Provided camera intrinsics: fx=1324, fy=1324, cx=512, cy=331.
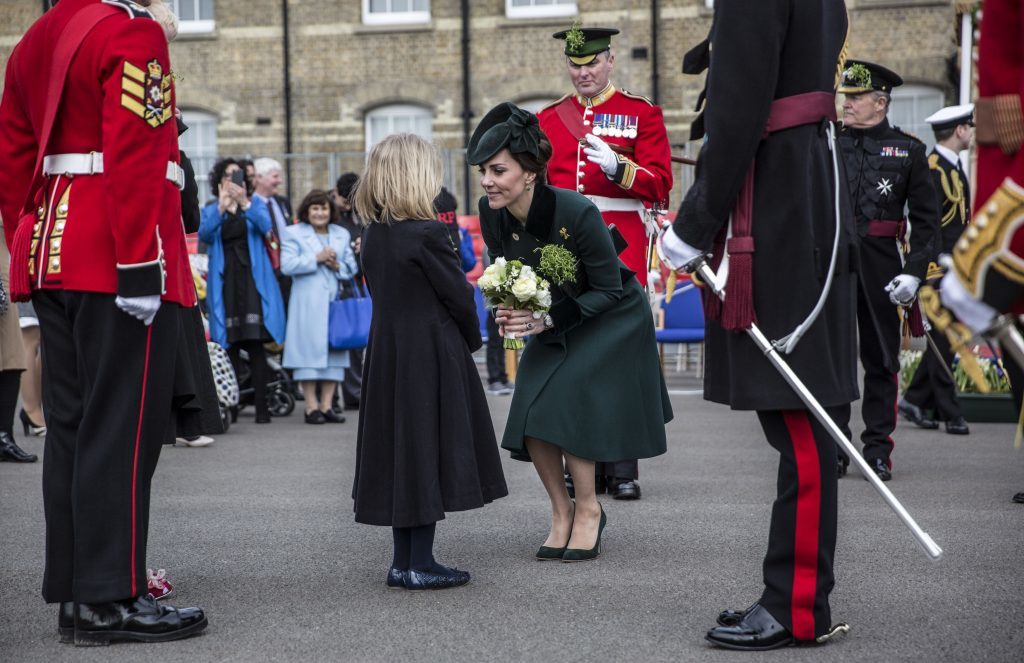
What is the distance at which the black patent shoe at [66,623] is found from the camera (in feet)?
13.9

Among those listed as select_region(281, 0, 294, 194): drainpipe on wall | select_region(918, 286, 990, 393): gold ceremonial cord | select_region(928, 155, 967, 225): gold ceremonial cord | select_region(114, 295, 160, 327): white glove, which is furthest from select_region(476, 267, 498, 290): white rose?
select_region(281, 0, 294, 194): drainpipe on wall

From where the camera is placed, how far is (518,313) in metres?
5.02

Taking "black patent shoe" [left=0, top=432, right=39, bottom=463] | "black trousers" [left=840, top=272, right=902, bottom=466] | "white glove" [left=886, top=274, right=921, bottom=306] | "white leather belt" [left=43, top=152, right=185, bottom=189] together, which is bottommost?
"black patent shoe" [left=0, top=432, right=39, bottom=463]

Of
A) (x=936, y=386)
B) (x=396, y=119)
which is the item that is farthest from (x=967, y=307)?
(x=396, y=119)

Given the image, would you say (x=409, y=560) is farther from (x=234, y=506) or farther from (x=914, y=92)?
(x=914, y=92)

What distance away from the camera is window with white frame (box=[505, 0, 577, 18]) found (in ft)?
76.2

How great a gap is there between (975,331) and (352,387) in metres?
8.80

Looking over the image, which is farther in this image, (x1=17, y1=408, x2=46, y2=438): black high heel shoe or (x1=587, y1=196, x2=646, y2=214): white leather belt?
(x1=17, y1=408, x2=46, y2=438): black high heel shoe

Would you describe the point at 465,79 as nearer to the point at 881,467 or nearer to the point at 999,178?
the point at 881,467

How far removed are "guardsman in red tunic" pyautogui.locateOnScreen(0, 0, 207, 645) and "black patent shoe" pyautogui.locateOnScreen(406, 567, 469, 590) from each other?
84 centimetres

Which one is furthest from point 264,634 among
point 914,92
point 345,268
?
point 914,92

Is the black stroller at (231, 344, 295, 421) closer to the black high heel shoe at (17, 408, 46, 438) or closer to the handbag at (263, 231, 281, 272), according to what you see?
the handbag at (263, 231, 281, 272)

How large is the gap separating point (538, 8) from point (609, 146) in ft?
57.3

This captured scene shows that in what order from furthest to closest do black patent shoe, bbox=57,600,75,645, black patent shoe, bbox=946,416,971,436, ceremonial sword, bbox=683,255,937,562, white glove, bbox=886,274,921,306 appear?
black patent shoe, bbox=946,416,971,436, white glove, bbox=886,274,921,306, black patent shoe, bbox=57,600,75,645, ceremonial sword, bbox=683,255,937,562
